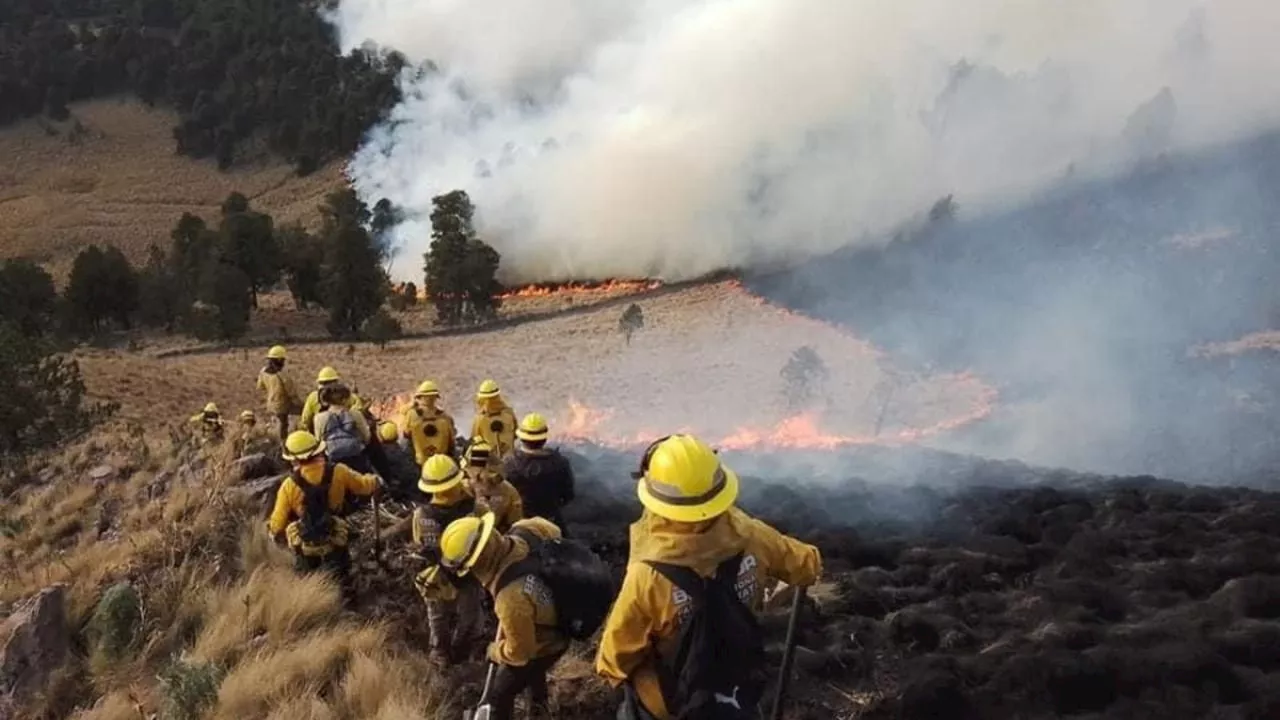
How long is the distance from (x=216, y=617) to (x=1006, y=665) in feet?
16.9

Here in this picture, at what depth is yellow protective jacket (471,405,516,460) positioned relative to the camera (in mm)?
9977

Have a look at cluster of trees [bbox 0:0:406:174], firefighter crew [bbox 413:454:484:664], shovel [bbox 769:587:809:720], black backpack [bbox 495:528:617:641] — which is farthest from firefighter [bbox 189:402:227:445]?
cluster of trees [bbox 0:0:406:174]

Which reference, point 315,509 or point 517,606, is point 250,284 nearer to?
point 315,509

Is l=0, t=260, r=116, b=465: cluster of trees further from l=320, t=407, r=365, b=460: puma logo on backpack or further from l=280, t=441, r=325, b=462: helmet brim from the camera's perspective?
l=280, t=441, r=325, b=462: helmet brim

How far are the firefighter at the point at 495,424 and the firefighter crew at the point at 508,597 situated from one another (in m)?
4.45

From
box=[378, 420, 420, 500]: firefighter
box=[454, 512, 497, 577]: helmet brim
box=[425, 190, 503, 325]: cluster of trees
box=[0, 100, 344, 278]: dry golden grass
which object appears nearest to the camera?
box=[454, 512, 497, 577]: helmet brim

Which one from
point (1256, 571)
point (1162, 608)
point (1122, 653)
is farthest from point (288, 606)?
point (1256, 571)

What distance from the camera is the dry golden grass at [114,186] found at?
64.1 meters

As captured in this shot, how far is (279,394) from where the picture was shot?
41.8 ft

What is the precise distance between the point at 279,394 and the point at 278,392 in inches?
1.1

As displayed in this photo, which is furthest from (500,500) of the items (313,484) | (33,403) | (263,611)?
(33,403)

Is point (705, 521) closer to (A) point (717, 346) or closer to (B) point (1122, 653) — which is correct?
(B) point (1122, 653)

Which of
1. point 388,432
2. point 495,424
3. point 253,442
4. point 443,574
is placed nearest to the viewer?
point 443,574

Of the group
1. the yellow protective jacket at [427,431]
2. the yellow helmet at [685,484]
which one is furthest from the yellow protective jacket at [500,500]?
the yellow helmet at [685,484]
